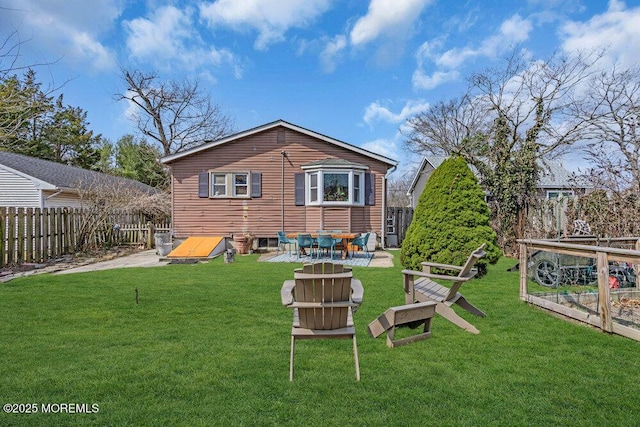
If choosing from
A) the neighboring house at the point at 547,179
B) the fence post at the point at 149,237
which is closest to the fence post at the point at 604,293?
the neighboring house at the point at 547,179

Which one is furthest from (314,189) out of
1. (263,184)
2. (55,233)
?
(55,233)

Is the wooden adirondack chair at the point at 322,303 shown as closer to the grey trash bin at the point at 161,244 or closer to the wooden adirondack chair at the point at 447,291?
the wooden adirondack chair at the point at 447,291

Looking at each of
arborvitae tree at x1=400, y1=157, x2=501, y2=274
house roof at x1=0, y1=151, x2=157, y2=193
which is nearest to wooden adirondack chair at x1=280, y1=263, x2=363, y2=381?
arborvitae tree at x1=400, y1=157, x2=501, y2=274

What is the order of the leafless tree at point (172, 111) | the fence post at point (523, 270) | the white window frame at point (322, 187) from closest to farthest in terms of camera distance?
the fence post at point (523, 270) < the white window frame at point (322, 187) < the leafless tree at point (172, 111)

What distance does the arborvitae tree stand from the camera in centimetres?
830

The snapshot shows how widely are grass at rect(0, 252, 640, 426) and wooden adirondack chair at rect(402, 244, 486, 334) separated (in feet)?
0.53

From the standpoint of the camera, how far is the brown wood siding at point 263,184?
49.8 feet

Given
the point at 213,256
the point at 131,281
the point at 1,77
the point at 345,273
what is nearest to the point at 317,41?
the point at 213,256

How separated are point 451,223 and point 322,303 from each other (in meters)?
5.75

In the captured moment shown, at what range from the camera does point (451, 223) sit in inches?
335

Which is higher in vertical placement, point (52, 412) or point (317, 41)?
point (317, 41)

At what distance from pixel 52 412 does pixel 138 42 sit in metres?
10.7

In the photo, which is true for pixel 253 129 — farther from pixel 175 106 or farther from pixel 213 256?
pixel 175 106

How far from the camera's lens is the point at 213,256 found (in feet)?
41.9
